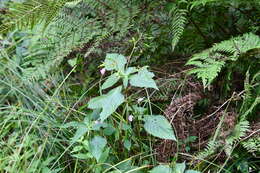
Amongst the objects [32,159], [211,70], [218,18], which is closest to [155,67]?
[218,18]

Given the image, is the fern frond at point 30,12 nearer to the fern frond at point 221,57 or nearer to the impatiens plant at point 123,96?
the impatiens plant at point 123,96

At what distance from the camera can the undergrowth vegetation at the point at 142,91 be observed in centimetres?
154

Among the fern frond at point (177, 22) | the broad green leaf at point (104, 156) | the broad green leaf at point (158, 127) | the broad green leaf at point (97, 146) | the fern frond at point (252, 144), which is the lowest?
the broad green leaf at point (104, 156)

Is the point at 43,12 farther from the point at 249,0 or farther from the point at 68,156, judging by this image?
the point at 249,0

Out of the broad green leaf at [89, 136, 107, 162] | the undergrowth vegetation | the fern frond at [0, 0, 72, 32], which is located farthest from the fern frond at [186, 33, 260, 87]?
the fern frond at [0, 0, 72, 32]

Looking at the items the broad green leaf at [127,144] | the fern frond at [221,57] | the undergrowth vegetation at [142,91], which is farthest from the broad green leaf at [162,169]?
the fern frond at [221,57]

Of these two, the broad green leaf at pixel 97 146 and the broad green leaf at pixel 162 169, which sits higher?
the broad green leaf at pixel 97 146

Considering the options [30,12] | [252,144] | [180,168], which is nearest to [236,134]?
[252,144]

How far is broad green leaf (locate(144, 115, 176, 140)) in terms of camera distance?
146 cm

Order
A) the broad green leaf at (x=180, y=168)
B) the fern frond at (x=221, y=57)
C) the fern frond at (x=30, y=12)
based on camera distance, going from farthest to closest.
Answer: the fern frond at (x=30, y=12)
the fern frond at (x=221, y=57)
the broad green leaf at (x=180, y=168)

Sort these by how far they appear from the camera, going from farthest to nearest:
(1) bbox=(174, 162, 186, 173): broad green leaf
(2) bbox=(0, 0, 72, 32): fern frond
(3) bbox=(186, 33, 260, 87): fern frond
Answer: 1. (2) bbox=(0, 0, 72, 32): fern frond
2. (3) bbox=(186, 33, 260, 87): fern frond
3. (1) bbox=(174, 162, 186, 173): broad green leaf

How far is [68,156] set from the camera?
1792 mm

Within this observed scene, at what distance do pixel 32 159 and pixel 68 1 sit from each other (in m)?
0.62

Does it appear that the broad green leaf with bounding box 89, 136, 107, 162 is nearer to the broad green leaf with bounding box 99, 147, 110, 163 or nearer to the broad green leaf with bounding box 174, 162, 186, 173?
the broad green leaf with bounding box 99, 147, 110, 163
